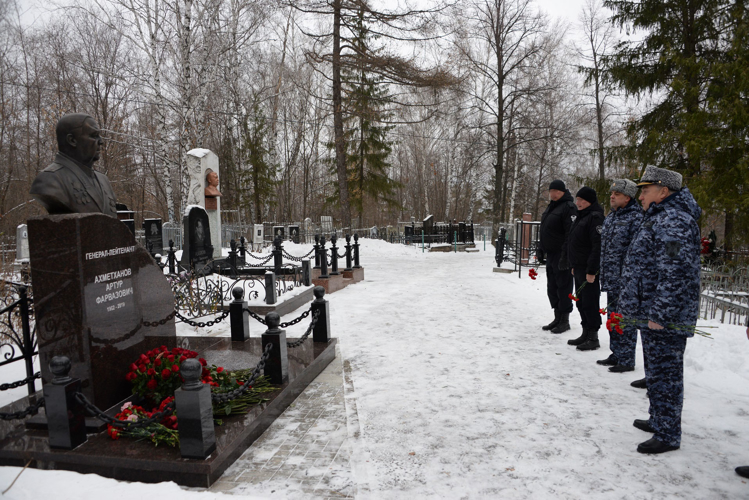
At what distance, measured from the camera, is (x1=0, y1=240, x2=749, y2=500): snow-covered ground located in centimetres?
318

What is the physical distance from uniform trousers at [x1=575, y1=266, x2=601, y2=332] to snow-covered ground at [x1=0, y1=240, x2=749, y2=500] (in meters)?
0.40

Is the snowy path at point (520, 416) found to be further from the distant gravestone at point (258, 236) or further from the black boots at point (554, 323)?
the distant gravestone at point (258, 236)

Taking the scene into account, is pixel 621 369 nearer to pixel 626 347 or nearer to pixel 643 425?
pixel 626 347

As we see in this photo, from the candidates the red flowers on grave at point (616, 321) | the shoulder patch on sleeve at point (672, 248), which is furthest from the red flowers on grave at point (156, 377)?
the shoulder patch on sleeve at point (672, 248)

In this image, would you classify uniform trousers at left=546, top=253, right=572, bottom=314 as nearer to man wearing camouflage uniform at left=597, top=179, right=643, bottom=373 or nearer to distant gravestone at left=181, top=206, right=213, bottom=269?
man wearing camouflage uniform at left=597, top=179, right=643, bottom=373

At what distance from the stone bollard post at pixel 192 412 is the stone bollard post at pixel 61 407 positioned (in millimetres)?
828

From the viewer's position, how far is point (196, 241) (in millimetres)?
11609

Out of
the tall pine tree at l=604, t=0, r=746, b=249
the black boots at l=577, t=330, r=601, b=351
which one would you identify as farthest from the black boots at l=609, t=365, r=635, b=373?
the tall pine tree at l=604, t=0, r=746, b=249

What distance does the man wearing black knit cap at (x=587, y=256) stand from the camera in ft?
19.9

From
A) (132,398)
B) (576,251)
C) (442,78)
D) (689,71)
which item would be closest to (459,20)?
(442,78)

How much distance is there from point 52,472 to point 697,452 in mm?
4857

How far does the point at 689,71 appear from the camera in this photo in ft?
40.4

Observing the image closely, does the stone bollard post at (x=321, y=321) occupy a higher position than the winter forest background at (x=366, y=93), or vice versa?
the winter forest background at (x=366, y=93)

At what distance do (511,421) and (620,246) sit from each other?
263 cm
